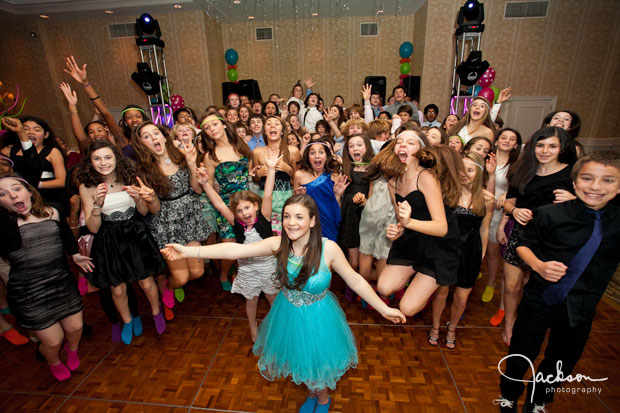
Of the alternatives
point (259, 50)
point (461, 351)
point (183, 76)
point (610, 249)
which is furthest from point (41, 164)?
point (259, 50)

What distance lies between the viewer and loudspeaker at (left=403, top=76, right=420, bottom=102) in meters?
7.72

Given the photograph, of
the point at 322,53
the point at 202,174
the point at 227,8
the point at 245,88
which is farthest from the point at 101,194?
the point at 322,53

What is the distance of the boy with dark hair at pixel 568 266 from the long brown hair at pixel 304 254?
3.73 feet

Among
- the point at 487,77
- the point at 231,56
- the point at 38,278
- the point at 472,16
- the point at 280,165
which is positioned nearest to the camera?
the point at 38,278

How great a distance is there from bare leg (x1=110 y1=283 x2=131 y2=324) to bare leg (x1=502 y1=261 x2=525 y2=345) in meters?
3.08

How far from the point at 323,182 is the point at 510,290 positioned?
1.72 metres

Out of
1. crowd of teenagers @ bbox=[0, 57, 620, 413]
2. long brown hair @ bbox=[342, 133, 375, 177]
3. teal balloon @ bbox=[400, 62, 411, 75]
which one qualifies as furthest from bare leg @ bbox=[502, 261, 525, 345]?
teal balloon @ bbox=[400, 62, 411, 75]

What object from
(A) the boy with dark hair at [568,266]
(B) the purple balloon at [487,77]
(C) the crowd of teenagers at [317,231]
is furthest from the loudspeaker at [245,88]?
(A) the boy with dark hair at [568,266]

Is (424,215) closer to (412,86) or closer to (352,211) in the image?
(352,211)

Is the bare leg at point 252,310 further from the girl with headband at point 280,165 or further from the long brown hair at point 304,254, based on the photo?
the long brown hair at point 304,254

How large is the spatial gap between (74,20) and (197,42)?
3.54 metres

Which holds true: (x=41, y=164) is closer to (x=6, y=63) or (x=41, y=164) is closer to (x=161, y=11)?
(x=161, y=11)

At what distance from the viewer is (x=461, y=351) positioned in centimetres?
238

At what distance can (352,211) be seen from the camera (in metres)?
2.77
